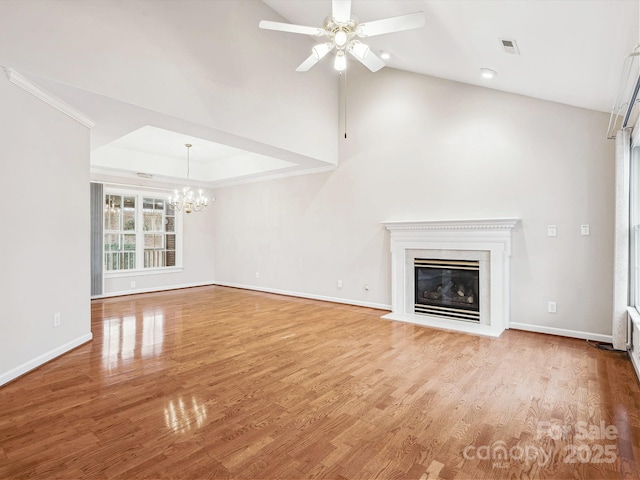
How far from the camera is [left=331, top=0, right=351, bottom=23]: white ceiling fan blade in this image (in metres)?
2.70

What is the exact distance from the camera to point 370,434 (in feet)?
7.16

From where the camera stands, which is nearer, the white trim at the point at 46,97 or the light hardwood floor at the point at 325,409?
the light hardwood floor at the point at 325,409

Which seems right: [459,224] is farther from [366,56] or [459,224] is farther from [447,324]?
[366,56]

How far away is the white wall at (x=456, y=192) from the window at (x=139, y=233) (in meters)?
2.58

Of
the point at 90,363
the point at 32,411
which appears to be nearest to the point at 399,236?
the point at 90,363

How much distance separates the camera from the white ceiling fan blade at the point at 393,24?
2701 mm

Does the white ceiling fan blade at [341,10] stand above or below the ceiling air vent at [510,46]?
above

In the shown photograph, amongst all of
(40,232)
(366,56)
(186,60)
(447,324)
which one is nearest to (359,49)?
(366,56)

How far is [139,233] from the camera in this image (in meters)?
7.90

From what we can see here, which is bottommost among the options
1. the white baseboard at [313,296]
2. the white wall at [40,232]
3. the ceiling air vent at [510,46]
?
the white baseboard at [313,296]

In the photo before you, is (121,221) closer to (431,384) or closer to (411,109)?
(411,109)

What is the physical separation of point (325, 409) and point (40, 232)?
125 inches

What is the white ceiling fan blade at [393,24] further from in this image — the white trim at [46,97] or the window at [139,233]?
the window at [139,233]

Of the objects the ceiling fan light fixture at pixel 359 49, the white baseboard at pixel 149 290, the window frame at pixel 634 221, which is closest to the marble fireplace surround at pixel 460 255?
the window frame at pixel 634 221
